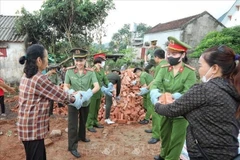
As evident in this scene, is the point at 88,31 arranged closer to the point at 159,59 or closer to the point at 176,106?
the point at 159,59

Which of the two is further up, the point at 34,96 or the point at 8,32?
the point at 8,32

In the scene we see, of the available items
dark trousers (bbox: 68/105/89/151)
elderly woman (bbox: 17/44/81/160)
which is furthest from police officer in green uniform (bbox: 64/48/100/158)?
elderly woman (bbox: 17/44/81/160)

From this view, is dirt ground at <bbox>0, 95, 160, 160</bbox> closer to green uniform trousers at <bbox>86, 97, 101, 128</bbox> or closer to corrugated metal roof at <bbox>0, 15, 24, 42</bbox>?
green uniform trousers at <bbox>86, 97, 101, 128</bbox>

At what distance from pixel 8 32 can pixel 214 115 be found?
12.1 meters

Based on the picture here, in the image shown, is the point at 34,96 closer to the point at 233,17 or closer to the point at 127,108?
the point at 127,108

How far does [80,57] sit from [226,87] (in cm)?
275

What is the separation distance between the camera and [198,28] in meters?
19.5

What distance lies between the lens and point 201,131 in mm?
1528

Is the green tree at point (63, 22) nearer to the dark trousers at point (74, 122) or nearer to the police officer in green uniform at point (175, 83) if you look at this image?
the dark trousers at point (74, 122)

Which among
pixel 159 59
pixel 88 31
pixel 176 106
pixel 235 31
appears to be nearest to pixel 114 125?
pixel 159 59

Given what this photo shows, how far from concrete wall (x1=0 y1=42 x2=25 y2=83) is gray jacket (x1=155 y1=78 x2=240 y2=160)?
10.8m

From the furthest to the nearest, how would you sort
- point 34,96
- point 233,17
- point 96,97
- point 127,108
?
point 233,17 < point 127,108 < point 96,97 < point 34,96

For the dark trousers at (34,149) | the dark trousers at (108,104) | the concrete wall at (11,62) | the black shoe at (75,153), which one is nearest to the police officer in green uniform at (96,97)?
the dark trousers at (108,104)

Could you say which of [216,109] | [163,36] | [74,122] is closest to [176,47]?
[216,109]
